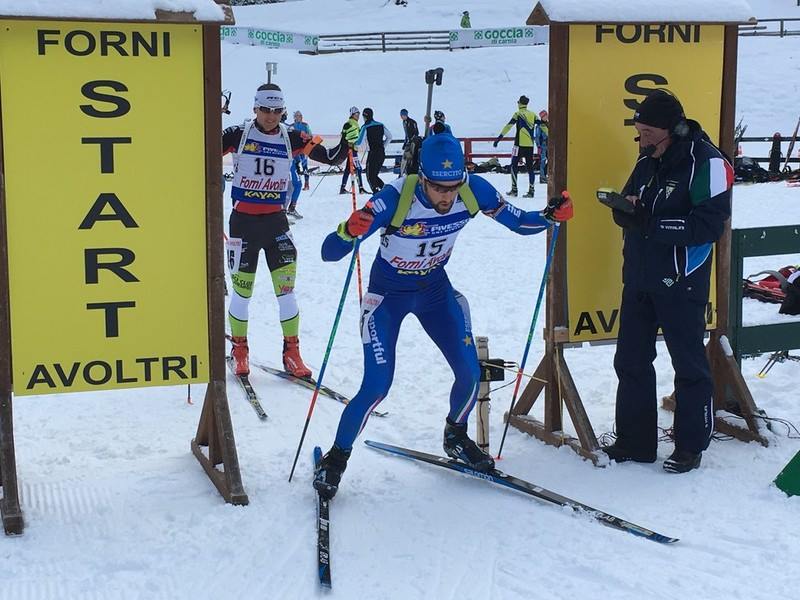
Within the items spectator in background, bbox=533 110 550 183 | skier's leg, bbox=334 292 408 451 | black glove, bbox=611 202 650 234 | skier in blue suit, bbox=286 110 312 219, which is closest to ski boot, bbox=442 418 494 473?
skier's leg, bbox=334 292 408 451

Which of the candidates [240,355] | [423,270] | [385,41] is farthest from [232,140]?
[385,41]

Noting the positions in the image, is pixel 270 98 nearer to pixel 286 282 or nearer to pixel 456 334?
pixel 286 282

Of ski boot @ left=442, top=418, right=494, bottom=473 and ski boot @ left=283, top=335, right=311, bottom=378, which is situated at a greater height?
ski boot @ left=283, top=335, right=311, bottom=378

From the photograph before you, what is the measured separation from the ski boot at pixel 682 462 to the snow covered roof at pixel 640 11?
2.40 meters

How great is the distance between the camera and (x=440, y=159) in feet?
15.6

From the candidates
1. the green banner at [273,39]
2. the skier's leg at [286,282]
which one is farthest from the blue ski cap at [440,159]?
the green banner at [273,39]

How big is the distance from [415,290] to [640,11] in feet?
6.66

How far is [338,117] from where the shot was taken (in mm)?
34031

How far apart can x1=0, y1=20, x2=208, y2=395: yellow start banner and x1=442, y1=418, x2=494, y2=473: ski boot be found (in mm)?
1419

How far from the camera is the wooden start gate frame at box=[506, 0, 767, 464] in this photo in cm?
554

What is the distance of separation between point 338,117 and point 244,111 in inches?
135

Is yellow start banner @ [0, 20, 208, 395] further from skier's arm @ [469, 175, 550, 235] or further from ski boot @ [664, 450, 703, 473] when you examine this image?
ski boot @ [664, 450, 703, 473]

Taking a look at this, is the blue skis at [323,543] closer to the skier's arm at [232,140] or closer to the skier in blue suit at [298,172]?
the skier's arm at [232,140]

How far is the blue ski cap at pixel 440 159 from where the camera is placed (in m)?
4.76
